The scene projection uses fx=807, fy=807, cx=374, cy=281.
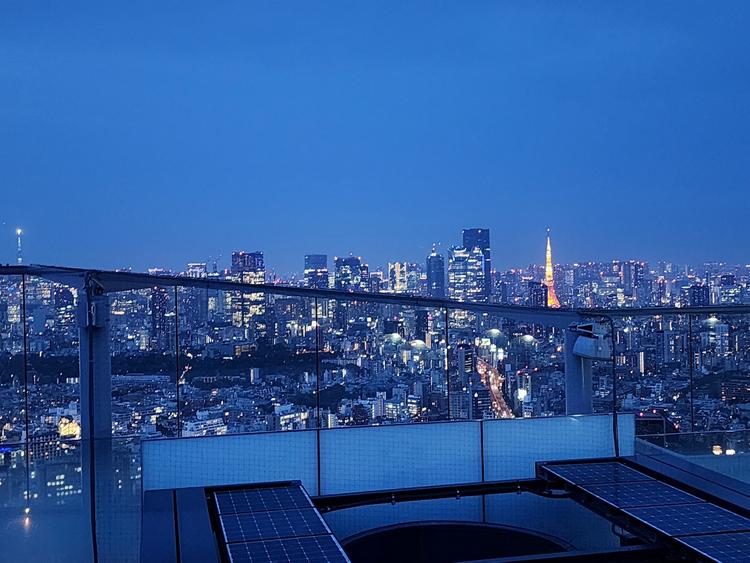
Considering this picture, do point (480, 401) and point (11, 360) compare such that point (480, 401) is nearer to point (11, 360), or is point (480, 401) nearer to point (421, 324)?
point (421, 324)

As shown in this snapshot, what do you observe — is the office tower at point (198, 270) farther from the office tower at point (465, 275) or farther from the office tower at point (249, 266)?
the office tower at point (465, 275)

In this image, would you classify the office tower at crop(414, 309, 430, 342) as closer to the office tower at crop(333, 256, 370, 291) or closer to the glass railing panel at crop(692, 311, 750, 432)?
the glass railing panel at crop(692, 311, 750, 432)

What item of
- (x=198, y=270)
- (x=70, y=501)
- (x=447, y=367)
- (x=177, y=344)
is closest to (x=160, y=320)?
(x=177, y=344)

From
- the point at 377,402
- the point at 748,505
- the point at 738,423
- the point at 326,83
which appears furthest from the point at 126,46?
the point at 748,505

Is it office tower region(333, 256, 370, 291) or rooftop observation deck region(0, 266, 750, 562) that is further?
office tower region(333, 256, 370, 291)

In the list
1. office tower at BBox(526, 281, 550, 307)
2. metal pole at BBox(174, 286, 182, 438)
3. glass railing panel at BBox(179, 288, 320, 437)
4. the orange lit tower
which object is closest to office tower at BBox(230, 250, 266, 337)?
glass railing panel at BBox(179, 288, 320, 437)
